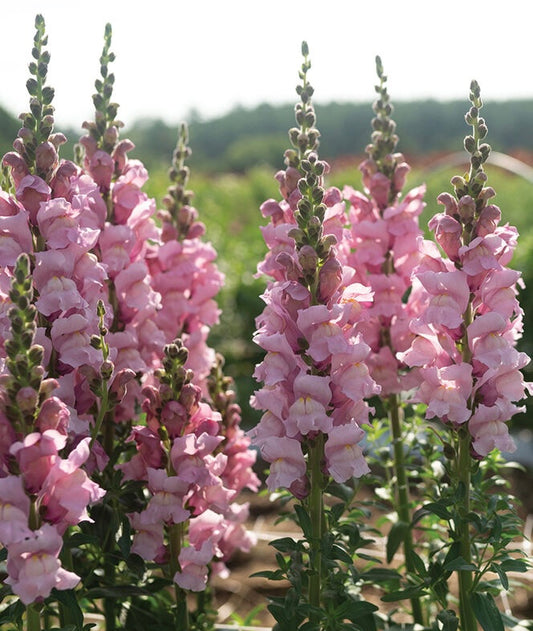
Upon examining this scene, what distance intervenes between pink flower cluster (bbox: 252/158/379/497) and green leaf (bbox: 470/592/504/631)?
482 millimetres

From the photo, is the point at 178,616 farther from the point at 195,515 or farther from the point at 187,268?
the point at 187,268

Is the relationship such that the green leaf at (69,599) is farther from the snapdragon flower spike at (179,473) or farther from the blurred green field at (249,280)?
the blurred green field at (249,280)

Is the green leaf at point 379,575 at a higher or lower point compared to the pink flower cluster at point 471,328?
lower

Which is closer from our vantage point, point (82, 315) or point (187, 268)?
point (82, 315)

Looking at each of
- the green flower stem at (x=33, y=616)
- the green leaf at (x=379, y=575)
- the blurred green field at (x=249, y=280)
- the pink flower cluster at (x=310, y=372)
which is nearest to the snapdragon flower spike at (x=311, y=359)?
the pink flower cluster at (x=310, y=372)

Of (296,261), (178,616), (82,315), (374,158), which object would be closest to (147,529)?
(178,616)

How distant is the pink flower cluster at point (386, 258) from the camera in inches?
87.8

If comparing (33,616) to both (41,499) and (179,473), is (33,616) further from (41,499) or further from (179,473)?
(179,473)

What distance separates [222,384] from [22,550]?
986 millimetres

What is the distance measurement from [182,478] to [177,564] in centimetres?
30

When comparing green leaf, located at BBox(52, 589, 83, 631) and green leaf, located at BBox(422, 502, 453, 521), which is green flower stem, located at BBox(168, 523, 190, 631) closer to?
green leaf, located at BBox(52, 589, 83, 631)

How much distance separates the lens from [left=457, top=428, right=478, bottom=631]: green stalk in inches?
75.7

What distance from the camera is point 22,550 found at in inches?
57.9

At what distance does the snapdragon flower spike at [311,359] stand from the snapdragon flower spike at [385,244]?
0.38 m
